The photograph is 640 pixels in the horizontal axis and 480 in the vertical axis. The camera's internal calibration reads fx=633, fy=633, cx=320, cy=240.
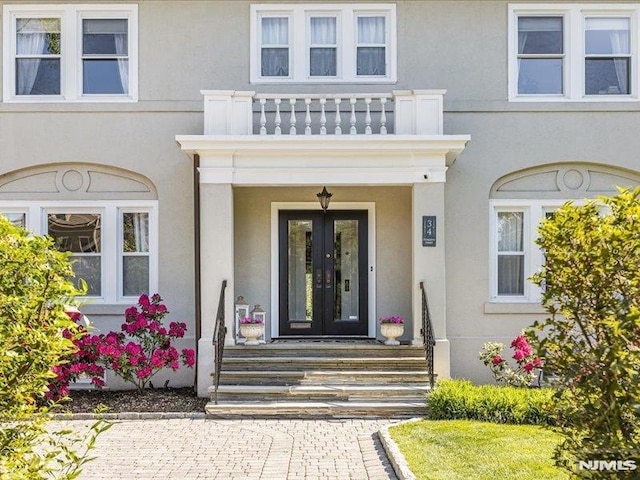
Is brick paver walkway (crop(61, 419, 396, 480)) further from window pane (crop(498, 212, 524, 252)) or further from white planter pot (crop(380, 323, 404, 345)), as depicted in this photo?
window pane (crop(498, 212, 524, 252))

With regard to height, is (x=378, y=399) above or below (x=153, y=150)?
below

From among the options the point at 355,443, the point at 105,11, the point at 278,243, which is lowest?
the point at 355,443

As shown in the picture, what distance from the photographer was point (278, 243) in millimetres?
12414

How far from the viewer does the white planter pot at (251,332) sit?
433 inches

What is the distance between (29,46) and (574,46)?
10.4m

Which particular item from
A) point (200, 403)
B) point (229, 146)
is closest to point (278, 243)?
point (229, 146)

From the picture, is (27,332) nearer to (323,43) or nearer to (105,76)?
(105,76)

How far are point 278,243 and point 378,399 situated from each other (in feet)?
12.6

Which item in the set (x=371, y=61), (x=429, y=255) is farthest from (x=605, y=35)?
(x=429, y=255)

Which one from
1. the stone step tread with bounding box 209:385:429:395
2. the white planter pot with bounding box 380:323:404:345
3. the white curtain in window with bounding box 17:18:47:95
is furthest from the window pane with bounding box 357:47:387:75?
the white curtain in window with bounding box 17:18:47:95

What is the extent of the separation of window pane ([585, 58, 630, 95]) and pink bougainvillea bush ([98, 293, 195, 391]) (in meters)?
8.88

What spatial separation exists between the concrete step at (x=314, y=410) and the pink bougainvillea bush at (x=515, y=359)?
1883 millimetres

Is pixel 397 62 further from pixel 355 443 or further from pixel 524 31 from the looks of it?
pixel 355 443

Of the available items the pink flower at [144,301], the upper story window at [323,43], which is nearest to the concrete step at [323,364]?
the pink flower at [144,301]
